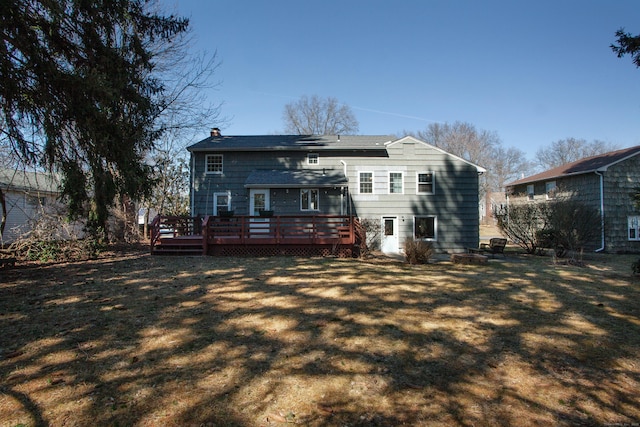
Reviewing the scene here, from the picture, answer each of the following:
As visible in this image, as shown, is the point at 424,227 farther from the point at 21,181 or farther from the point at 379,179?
the point at 21,181

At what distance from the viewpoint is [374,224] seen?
16.6 meters

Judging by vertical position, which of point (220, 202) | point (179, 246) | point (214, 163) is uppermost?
point (214, 163)

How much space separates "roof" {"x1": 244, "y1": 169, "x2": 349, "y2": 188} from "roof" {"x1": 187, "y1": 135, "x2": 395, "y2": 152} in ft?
3.96

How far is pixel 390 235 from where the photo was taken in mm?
17281

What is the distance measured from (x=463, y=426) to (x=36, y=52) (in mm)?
8835

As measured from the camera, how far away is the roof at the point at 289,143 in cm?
1688

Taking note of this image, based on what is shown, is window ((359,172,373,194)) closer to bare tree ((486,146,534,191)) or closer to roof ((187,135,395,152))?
roof ((187,135,395,152))

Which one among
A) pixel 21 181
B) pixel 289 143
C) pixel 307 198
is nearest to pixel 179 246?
pixel 307 198

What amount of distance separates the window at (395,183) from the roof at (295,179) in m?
2.53

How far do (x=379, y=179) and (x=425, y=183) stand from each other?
2.33 meters

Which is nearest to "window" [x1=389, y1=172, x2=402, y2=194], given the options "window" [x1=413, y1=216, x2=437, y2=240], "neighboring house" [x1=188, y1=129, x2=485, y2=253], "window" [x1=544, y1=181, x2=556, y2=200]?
"neighboring house" [x1=188, y1=129, x2=485, y2=253]

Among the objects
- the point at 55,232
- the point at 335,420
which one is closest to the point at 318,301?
the point at 335,420

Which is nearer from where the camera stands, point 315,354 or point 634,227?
point 315,354

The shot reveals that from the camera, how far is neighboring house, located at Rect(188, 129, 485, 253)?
1689 centimetres
